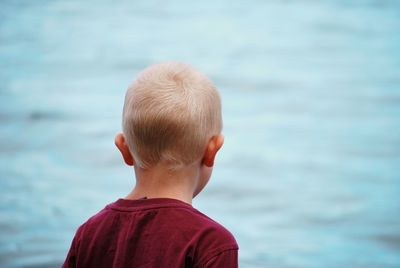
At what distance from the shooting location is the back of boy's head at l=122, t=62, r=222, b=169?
1396 mm

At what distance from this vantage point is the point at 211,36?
5422mm

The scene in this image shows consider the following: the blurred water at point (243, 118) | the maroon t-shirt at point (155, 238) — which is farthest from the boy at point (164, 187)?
the blurred water at point (243, 118)

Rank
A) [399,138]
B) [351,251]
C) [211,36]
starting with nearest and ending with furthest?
[351,251], [399,138], [211,36]

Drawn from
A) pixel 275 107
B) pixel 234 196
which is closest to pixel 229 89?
pixel 275 107

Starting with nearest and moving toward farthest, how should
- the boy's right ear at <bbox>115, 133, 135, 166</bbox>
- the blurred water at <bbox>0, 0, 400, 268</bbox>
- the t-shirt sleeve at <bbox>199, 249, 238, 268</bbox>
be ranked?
the t-shirt sleeve at <bbox>199, 249, 238, 268</bbox> → the boy's right ear at <bbox>115, 133, 135, 166</bbox> → the blurred water at <bbox>0, 0, 400, 268</bbox>

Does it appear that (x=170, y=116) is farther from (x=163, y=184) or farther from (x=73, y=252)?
(x=73, y=252)

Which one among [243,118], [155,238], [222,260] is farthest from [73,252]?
[243,118]

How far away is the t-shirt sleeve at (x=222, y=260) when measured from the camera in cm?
136

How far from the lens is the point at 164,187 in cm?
143

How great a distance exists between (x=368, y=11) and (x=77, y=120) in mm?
2799

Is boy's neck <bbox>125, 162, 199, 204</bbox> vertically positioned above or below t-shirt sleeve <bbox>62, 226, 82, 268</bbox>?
above

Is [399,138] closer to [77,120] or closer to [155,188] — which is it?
[77,120]

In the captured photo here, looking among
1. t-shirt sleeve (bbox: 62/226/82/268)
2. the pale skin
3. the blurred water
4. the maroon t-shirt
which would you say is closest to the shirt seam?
the maroon t-shirt

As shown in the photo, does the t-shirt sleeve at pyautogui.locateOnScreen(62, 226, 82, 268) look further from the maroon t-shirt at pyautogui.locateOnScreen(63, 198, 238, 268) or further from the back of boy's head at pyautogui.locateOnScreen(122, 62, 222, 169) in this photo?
the back of boy's head at pyautogui.locateOnScreen(122, 62, 222, 169)
